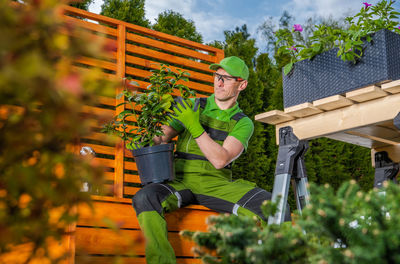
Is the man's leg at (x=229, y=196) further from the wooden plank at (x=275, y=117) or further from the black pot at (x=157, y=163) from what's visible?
the wooden plank at (x=275, y=117)

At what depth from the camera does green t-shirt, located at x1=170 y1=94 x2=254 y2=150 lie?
91.6 inches

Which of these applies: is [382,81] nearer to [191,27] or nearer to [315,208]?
[315,208]

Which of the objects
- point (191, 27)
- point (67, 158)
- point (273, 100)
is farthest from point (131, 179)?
point (191, 27)

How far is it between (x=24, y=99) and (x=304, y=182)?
1.64 meters

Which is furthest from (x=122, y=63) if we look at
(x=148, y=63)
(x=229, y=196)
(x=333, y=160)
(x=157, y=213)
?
(x=333, y=160)

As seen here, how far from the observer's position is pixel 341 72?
6.19 feet

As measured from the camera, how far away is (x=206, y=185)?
7.34 ft

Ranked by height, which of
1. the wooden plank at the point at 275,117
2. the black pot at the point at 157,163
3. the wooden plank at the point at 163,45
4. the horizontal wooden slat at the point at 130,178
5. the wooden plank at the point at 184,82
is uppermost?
the wooden plank at the point at 163,45

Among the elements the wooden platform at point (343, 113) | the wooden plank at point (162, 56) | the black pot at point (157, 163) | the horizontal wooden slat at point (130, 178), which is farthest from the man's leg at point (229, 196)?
the wooden plank at point (162, 56)

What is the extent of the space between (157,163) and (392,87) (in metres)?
1.09

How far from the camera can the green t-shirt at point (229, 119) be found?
2.33m

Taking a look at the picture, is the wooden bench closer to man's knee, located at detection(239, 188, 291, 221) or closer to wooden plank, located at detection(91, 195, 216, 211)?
wooden plank, located at detection(91, 195, 216, 211)

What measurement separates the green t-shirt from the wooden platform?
1.12 feet

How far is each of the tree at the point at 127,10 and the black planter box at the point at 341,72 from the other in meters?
3.42
